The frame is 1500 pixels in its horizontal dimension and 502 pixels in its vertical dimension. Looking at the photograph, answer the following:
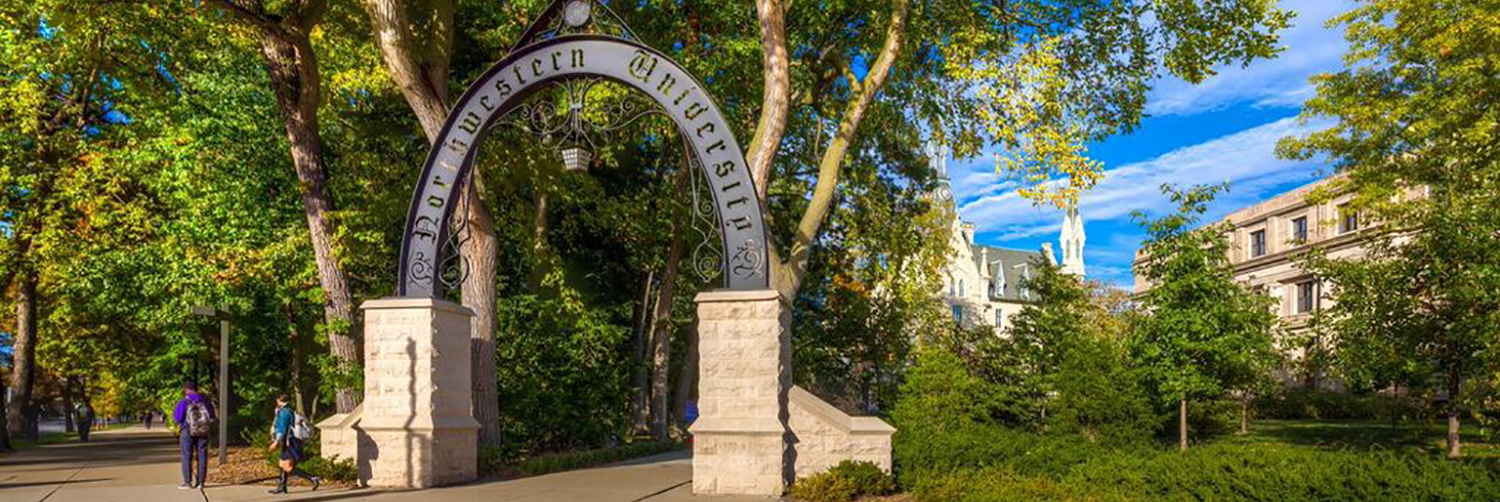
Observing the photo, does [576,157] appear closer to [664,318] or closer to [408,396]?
[408,396]

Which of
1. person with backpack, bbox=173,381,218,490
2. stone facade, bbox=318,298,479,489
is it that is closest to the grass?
stone facade, bbox=318,298,479,489

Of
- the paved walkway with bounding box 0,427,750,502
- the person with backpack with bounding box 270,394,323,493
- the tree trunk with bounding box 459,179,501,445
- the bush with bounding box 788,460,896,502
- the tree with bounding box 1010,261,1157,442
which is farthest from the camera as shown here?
the tree with bounding box 1010,261,1157,442

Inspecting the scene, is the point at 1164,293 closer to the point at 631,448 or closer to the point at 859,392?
the point at 631,448

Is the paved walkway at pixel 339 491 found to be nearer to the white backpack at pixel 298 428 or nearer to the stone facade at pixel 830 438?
the white backpack at pixel 298 428

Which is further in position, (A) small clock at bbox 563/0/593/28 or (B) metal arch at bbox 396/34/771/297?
(A) small clock at bbox 563/0/593/28

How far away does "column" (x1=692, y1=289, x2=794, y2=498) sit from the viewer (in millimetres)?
13984

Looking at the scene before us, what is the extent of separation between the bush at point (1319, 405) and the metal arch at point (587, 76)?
127 feet

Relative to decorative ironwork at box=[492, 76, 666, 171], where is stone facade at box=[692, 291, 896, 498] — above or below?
below

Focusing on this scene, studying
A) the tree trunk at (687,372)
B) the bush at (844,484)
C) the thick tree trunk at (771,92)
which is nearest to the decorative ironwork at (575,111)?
the thick tree trunk at (771,92)

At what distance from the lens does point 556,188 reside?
22125mm

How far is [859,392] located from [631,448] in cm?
2534

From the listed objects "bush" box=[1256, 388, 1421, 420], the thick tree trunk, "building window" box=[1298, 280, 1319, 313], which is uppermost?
the thick tree trunk

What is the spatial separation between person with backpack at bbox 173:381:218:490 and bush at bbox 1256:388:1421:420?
139 feet

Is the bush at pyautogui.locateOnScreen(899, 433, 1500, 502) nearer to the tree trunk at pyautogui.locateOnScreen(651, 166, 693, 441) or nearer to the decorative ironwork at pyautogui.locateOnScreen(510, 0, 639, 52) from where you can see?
the decorative ironwork at pyautogui.locateOnScreen(510, 0, 639, 52)
